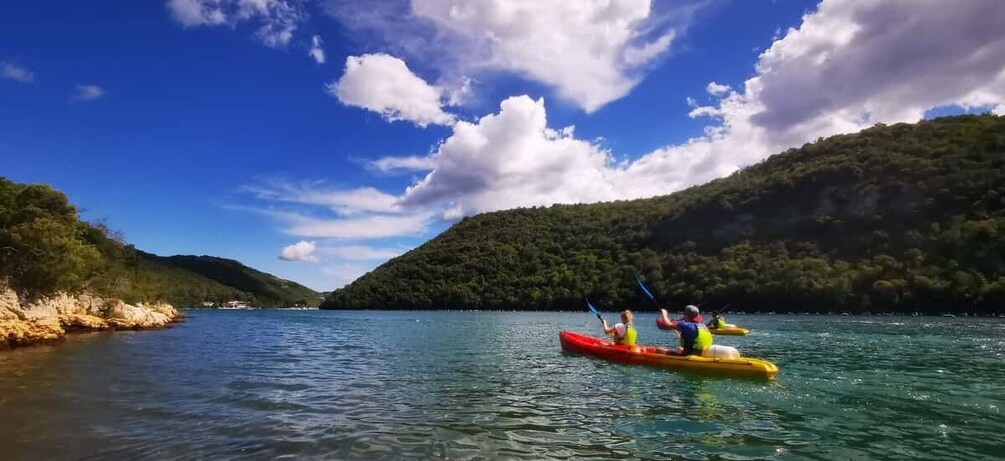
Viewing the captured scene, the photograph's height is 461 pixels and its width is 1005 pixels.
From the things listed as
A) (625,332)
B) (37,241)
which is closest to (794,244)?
(625,332)

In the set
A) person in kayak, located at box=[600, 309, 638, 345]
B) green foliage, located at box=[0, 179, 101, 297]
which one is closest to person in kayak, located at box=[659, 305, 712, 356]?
person in kayak, located at box=[600, 309, 638, 345]

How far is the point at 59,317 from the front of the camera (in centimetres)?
3809

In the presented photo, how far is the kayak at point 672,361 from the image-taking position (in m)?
16.8

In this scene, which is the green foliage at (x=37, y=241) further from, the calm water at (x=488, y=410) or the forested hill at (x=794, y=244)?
the forested hill at (x=794, y=244)

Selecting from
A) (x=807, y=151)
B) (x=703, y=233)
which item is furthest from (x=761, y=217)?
(x=807, y=151)

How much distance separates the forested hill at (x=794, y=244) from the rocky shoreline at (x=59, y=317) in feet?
303

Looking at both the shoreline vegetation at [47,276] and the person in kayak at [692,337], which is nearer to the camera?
the person in kayak at [692,337]

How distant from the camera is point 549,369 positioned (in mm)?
19828

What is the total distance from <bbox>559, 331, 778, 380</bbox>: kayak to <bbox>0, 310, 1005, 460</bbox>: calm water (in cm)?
49

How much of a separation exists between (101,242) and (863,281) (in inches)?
4067

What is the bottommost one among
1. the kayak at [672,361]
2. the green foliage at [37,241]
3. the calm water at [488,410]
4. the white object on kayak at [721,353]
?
the calm water at [488,410]

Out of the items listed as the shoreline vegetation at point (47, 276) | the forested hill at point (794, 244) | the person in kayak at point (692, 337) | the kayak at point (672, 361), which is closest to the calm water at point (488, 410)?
the kayak at point (672, 361)

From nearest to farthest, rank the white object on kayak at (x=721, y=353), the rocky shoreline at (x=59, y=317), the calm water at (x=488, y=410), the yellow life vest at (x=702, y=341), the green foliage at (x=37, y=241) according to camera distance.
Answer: the calm water at (x=488, y=410) < the white object on kayak at (x=721, y=353) < the yellow life vest at (x=702, y=341) < the rocky shoreline at (x=59, y=317) < the green foliage at (x=37, y=241)

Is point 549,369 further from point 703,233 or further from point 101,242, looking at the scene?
point 703,233
